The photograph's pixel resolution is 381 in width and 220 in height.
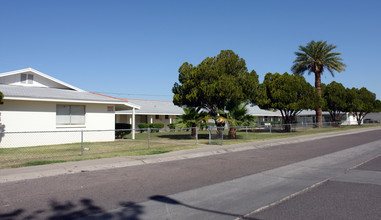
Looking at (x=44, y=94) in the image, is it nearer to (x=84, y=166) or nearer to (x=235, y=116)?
(x=84, y=166)

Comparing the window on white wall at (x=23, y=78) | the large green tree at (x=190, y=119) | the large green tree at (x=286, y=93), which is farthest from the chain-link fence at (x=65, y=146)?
the large green tree at (x=286, y=93)

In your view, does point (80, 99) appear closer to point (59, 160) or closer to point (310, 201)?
point (59, 160)

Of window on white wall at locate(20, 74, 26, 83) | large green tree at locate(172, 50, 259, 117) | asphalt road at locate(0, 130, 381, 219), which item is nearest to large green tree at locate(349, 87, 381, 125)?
large green tree at locate(172, 50, 259, 117)

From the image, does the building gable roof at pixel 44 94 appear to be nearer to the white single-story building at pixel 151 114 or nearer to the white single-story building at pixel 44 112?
the white single-story building at pixel 44 112

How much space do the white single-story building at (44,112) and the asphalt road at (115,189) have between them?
7973 millimetres

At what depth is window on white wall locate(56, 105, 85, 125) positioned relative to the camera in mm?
18438

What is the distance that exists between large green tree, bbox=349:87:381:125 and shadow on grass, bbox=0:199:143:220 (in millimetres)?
46712

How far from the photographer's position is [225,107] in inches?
880

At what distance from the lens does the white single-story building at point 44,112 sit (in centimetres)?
1667

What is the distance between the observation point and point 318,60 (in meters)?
37.6

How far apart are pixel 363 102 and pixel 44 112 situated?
49628mm

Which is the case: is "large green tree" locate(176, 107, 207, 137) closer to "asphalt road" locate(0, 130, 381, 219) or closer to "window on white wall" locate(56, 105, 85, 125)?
"window on white wall" locate(56, 105, 85, 125)

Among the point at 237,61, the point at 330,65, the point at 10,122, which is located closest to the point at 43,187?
the point at 10,122

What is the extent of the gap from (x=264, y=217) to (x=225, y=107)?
17.4 metres
